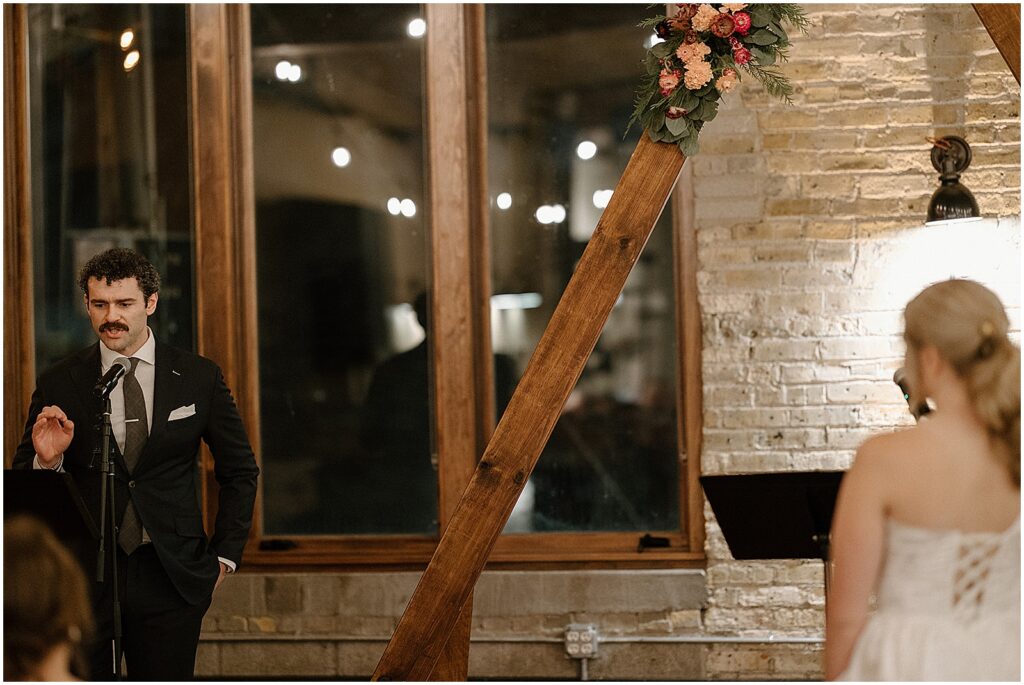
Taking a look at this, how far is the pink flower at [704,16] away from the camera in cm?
288

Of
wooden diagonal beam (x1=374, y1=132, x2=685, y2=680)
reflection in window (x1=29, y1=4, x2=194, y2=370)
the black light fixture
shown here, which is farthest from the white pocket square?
the black light fixture

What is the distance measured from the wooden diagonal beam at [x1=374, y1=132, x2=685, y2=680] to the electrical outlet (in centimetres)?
162

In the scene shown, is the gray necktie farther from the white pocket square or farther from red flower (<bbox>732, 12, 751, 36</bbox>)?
red flower (<bbox>732, 12, 751, 36</bbox>)

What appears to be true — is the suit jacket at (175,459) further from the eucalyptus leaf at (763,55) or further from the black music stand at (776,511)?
the eucalyptus leaf at (763,55)

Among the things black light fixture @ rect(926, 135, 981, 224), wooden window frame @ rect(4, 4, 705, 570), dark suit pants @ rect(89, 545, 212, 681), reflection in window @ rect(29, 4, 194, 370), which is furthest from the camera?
reflection in window @ rect(29, 4, 194, 370)

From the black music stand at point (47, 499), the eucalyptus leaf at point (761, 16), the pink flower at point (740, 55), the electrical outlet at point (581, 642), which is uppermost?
the eucalyptus leaf at point (761, 16)

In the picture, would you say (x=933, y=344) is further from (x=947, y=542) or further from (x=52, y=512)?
(x=52, y=512)

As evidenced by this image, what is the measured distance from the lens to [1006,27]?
9.32ft

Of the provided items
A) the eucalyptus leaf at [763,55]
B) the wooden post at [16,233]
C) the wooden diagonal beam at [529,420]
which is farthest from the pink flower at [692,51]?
the wooden post at [16,233]

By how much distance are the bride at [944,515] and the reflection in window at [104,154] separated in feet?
11.0

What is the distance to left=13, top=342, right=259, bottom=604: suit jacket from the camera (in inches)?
125

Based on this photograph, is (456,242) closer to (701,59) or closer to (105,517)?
(701,59)

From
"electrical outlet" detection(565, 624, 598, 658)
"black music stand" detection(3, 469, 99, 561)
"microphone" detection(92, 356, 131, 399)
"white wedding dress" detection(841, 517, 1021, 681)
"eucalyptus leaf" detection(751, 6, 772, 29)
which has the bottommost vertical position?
"electrical outlet" detection(565, 624, 598, 658)

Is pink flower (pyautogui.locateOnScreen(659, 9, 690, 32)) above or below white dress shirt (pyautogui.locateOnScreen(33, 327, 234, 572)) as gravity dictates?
above
